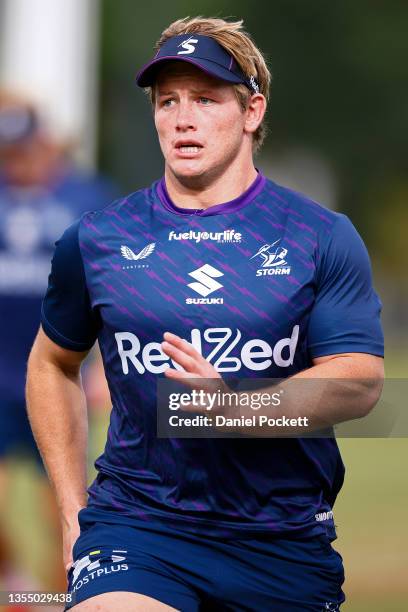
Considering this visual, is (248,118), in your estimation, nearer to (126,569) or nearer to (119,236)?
(119,236)

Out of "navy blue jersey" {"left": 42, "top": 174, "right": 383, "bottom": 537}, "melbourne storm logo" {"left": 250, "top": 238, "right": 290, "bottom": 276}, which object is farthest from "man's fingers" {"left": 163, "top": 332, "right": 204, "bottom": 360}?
"melbourne storm logo" {"left": 250, "top": 238, "right": 290, "bottom": 276}

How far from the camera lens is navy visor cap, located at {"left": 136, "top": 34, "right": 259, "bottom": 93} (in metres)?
4.83

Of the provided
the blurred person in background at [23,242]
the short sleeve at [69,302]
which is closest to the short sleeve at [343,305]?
the short sleeve at [69,302]

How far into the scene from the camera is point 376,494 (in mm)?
12727

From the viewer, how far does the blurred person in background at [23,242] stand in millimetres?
8703

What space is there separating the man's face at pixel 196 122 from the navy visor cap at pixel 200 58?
0.05m

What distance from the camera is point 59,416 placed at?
5215mm

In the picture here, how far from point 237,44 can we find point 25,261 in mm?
4034

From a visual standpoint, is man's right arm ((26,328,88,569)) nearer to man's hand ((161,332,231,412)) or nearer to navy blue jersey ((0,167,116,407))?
man's hand ((161,332,231,412))

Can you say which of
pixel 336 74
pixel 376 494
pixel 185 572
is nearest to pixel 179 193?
pixel 185 572

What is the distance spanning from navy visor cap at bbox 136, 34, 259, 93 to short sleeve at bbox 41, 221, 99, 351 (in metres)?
0.60

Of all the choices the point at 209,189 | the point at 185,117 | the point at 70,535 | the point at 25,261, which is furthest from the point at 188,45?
the point at 25,261

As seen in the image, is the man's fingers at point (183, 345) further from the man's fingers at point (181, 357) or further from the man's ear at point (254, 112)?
the man's ear at point (254, 112)

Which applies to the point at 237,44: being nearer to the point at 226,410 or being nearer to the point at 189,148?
the point at 189,148
